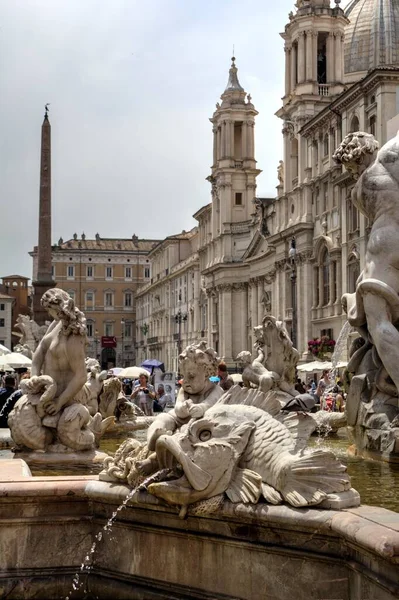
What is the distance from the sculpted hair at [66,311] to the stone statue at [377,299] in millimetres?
2078

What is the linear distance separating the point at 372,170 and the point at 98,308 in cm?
12118

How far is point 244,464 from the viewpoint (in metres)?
4.13

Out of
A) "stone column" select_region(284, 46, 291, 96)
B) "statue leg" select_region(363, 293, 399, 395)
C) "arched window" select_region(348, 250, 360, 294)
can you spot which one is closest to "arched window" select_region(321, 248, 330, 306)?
"arched window" select_region(348, 250, 360, 294)

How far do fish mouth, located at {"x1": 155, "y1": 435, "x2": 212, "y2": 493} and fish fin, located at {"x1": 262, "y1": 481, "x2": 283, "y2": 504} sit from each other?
252mm

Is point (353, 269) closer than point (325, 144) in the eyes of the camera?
Yes

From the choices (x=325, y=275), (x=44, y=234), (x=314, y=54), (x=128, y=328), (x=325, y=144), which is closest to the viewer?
(x=44, y=234)

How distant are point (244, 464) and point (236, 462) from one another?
60 millimetres

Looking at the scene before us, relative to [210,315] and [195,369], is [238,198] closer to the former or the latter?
[210,315]

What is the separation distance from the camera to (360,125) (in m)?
44.2

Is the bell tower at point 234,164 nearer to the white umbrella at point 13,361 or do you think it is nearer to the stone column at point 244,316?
the stone column at point 244,316

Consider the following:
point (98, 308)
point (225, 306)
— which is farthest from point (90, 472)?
point (98, 308)

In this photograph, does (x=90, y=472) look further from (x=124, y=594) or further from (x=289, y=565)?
(x=289, y=565)

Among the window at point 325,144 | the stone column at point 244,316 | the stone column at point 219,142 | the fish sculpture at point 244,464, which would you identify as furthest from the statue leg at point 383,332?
the stone column at point 219,142

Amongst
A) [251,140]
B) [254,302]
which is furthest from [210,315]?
[251,140]
